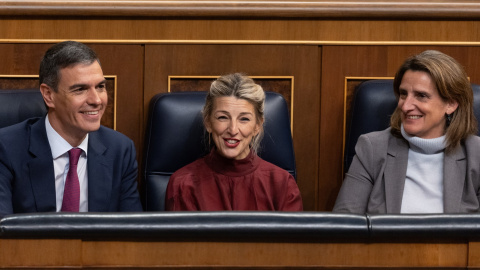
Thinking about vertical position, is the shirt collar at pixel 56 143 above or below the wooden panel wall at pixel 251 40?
below

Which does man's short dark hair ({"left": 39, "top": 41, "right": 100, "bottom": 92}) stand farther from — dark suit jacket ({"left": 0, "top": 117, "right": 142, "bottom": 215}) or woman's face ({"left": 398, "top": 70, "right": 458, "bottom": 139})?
woman's face ({"left": 398, "top": 70, "right": 458, "bottom": 139})

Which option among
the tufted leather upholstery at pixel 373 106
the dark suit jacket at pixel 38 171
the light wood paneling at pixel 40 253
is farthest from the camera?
the tufted leather upholstery at pixel 373 106

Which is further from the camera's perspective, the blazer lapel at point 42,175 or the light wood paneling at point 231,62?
the light wood paneling at point 231,62

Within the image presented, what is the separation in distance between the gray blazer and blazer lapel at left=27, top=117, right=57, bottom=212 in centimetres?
67

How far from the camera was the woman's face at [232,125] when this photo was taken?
174cm

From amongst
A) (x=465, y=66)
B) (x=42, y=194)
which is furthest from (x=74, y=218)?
(x=465, y=66)

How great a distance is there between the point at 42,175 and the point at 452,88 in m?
0.98

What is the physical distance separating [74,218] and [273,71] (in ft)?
3.79

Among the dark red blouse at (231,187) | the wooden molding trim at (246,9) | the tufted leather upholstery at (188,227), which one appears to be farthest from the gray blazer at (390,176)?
the tufted leather upholstery at (188,227)

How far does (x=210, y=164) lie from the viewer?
179 centimetres

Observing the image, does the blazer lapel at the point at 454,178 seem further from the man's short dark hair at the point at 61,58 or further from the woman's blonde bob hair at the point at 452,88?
the man's short dark hair at the point at 61,58

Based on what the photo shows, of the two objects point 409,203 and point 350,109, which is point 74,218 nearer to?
point 409,203

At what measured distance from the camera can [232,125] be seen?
1739 millimetres

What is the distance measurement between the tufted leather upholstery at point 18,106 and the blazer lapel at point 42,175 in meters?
0.16
